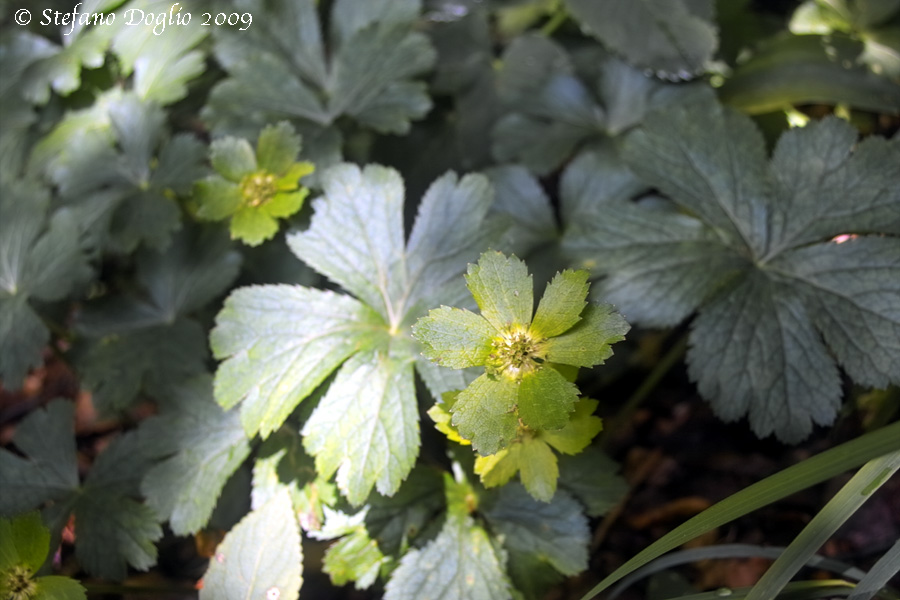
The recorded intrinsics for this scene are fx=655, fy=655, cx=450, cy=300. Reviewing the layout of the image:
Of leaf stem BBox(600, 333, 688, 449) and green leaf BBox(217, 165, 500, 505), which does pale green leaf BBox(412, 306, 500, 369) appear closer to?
green leaf BBox(217, 165, 500, 505)

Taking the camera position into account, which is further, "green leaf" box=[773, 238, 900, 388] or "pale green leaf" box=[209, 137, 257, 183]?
"pale green leaf" box=[209, 137, 257, 183]

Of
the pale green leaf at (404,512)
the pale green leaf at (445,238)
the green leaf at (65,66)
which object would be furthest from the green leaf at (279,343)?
the green leaf at (65,66)

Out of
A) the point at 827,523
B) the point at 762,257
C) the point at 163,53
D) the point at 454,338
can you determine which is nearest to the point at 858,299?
the point at 762,257

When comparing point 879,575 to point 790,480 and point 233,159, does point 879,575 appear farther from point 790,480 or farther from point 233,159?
point 233,159

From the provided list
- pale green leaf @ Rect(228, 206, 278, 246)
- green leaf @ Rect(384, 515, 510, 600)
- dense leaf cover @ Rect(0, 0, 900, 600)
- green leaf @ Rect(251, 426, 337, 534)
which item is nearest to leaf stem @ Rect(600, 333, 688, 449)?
dense leaf cover @ Rect(0, 0, 900, 600)

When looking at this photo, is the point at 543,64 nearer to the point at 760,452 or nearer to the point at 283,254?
the point at 283,254

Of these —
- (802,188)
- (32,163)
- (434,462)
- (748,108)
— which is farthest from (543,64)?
(32,163)

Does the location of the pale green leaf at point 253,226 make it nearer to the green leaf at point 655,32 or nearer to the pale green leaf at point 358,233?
the pale green leaf at point 358,233
